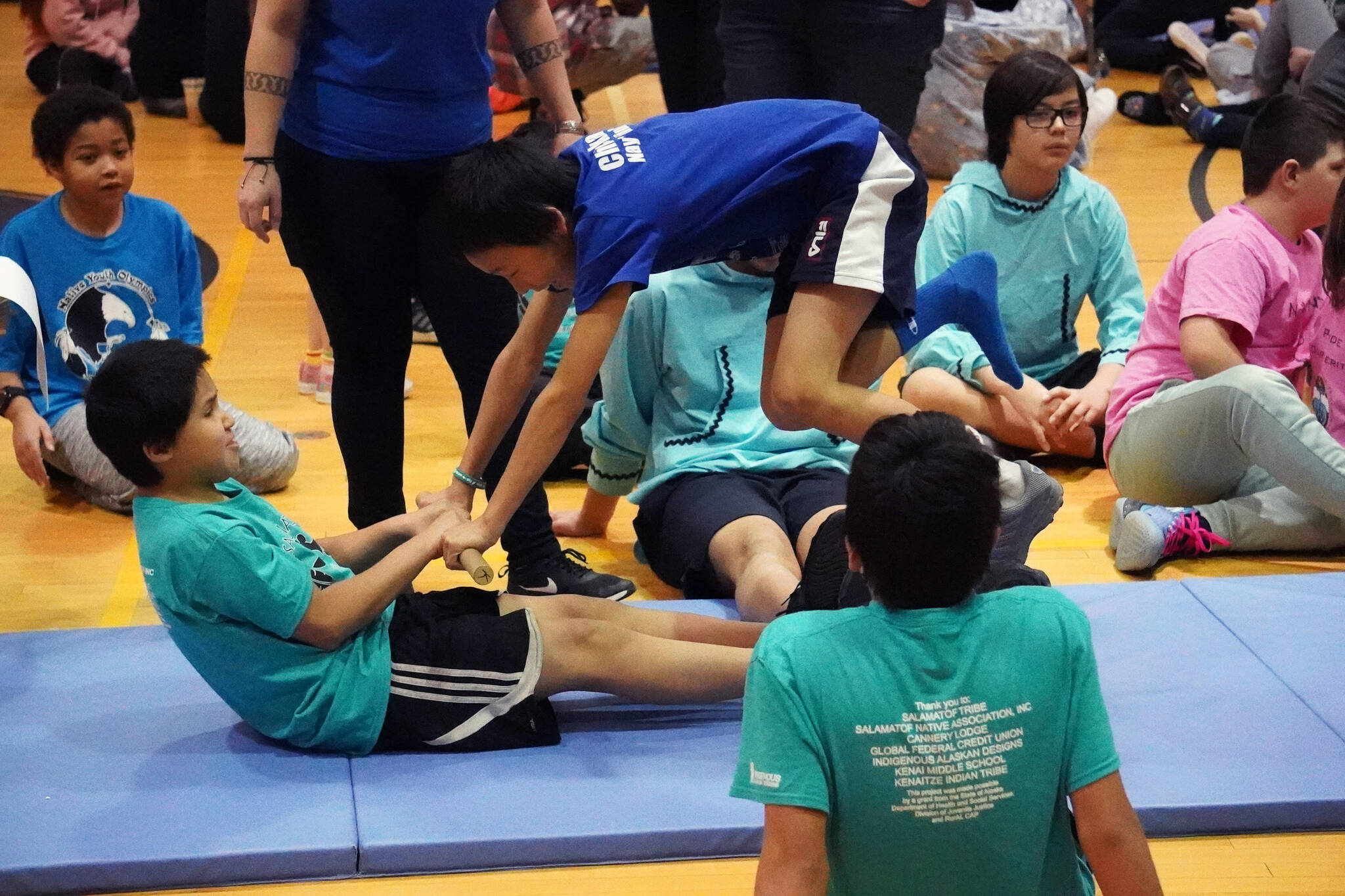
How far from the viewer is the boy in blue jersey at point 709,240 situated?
2.22 m

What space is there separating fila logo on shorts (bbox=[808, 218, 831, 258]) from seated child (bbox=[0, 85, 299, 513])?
1.59 meters

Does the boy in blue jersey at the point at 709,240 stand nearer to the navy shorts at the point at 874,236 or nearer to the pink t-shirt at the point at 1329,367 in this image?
the navy shorts at the point at 874,236

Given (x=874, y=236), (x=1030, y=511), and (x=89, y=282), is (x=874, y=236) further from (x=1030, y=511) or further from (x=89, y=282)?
(x=89, y=282)

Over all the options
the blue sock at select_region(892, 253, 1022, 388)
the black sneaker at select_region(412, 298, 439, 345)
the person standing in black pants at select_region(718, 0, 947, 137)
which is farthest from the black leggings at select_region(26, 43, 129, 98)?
the blue sock at select_region(892, 253, 1022, 388)

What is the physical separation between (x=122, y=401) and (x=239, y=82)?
16.3ft

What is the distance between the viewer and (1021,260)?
3605 millimetres

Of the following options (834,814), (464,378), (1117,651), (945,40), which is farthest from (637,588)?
(945,40)

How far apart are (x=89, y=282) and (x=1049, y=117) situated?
2.27 m

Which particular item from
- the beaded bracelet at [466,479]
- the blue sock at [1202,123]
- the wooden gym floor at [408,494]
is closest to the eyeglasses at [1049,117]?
the wooden gym floor at [408,494]

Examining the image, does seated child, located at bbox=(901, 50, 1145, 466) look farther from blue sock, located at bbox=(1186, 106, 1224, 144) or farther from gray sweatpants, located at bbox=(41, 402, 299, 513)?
blue sock, located at bbox=(1186, 106, 1224, 144)

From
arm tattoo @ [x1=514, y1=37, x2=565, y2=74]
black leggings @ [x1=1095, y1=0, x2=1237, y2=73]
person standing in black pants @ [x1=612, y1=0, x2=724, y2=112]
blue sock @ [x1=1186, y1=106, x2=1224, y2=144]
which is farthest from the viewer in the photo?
black leggings @ [x1=1095, y1=0, x2=1237, y2=73]

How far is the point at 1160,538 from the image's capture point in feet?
9.98

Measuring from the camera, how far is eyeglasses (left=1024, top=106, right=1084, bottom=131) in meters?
3.45

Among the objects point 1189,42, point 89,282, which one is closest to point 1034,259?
point 89,282
